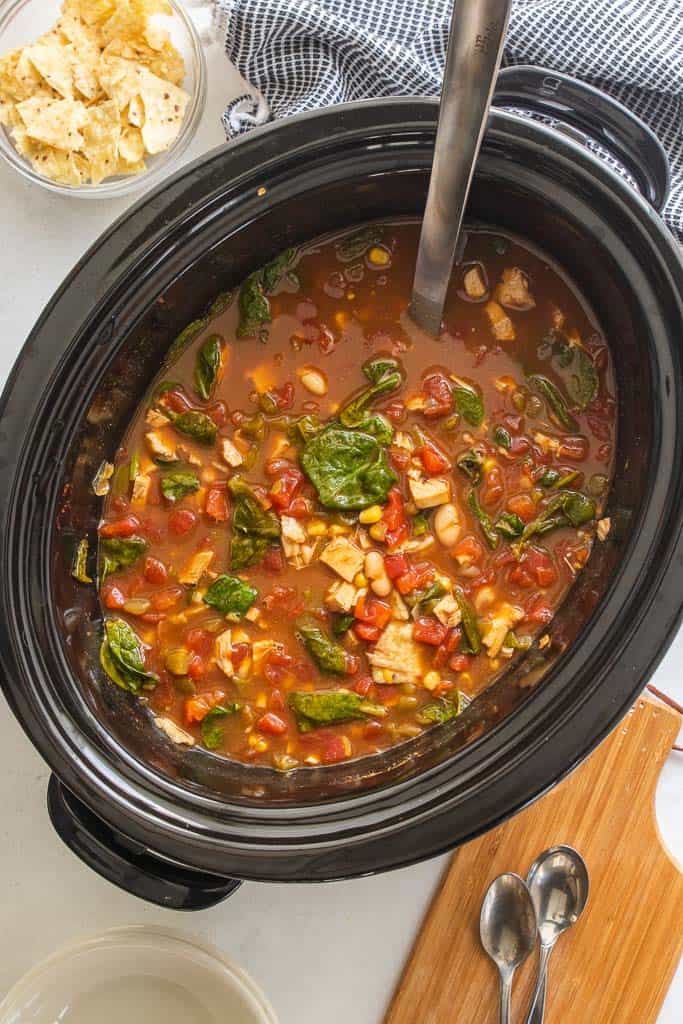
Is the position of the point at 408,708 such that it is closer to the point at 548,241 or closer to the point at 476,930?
the point at 476,930

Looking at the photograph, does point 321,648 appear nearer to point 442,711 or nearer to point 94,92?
point 442,711

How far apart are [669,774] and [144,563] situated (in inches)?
65.5

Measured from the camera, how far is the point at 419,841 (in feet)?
7.67

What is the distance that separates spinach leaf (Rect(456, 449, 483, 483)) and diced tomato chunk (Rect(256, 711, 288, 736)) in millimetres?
833

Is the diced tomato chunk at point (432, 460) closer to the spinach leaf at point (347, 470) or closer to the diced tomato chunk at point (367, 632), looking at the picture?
the spinach leaf at point (347, 470)

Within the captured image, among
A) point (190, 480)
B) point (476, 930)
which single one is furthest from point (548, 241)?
point (476, 930)

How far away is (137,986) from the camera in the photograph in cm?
301

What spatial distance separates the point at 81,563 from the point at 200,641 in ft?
1.27

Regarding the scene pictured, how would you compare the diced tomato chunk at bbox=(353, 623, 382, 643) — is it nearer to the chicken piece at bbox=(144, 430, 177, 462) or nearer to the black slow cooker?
the black slow cooker

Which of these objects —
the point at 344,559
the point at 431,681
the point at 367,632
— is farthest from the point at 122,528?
the point at 431,681

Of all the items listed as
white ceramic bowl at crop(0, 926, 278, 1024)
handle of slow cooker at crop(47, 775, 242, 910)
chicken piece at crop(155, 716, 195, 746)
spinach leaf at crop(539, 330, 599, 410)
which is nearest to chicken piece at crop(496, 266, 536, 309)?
spinach leaf at crop(539, 330, 599, 410)

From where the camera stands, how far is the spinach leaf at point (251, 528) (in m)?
2.75

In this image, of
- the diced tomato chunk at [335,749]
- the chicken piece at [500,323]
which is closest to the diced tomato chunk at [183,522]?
the diced tomato chunk at [335,749]

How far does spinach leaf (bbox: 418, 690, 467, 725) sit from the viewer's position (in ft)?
8.93
